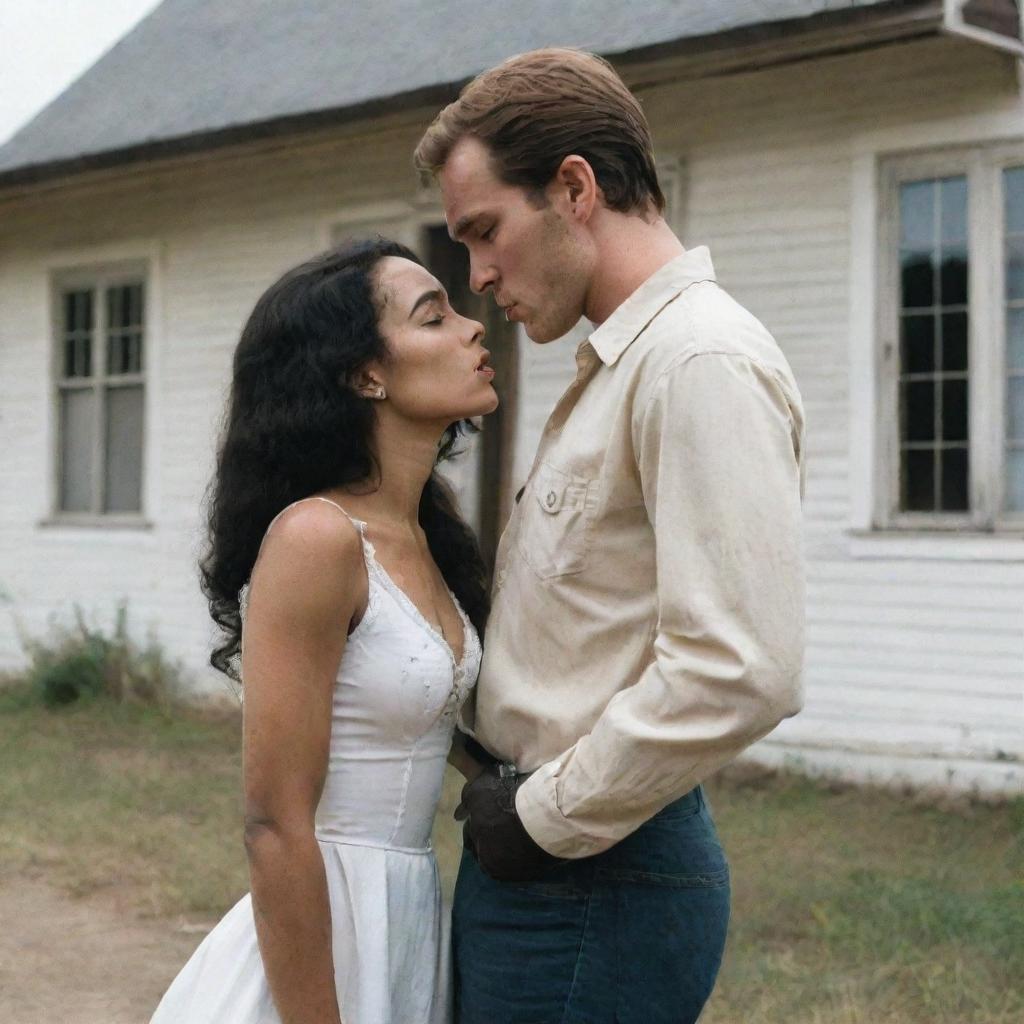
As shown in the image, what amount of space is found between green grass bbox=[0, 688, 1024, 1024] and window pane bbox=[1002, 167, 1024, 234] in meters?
2.91

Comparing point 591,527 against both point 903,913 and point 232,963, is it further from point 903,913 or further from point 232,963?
point 903,913

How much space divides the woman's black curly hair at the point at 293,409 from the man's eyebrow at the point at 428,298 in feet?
0.23

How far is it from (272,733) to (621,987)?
607 mm

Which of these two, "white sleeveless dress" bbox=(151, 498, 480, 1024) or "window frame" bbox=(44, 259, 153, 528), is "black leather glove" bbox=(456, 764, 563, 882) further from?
"window frame" bbox=(44, 259, 153, 528)

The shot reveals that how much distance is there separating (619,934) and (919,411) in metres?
6.33

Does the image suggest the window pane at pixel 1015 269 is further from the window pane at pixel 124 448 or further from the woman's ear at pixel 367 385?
the window pane at pixel 124 448

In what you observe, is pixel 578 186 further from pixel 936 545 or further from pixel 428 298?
pixel 936 545

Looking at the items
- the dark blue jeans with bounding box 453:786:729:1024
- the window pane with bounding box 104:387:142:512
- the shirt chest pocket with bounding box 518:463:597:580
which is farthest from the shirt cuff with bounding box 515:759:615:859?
the window pane with bounding box 104:387:142:512

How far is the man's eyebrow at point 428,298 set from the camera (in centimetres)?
251

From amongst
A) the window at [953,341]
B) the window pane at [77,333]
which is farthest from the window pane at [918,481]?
the window pane at [77,333]

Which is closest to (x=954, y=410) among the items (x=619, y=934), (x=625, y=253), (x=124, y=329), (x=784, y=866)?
(x=784, y=866)

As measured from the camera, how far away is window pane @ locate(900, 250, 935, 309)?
7918 millimetres

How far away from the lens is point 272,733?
2.16 meters

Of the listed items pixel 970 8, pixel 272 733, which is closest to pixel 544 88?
pixel 272 733
